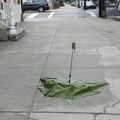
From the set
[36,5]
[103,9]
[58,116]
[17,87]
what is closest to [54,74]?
[17,87]

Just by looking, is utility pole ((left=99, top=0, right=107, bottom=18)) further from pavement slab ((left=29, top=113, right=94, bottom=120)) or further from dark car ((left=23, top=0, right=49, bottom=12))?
pavement slab ((left=29, top=113, right=94, bottom=120))

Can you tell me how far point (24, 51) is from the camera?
27.1 ft

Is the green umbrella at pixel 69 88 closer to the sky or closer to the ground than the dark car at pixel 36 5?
closer to the ground

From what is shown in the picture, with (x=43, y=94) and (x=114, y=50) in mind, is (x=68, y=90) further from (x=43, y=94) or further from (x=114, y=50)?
(x=114, y=50)

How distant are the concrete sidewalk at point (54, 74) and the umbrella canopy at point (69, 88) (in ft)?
0.46

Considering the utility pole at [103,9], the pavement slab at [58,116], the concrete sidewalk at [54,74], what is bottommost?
the pavement slab at [58,116]

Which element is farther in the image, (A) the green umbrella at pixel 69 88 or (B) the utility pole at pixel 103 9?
(B) the utility pole at pixel 103 9

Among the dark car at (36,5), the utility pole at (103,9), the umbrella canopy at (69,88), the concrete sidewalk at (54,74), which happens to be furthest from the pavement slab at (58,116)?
the dark car at (36,5)

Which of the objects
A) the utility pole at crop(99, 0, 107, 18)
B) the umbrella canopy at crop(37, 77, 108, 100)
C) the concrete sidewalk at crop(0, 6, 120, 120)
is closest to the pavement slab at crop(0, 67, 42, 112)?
the concrete sidewalk at crop(0, 6, 120, 120)

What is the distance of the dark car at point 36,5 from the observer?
31869 mm

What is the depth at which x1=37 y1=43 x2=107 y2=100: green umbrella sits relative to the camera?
15.1ft

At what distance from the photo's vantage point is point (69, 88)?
4762 millimetres

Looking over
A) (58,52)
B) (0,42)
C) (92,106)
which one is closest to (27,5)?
(0,42)

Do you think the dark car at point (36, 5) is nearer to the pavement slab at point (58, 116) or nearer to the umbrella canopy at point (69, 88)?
the umbrella canopy at point (69, 88)
